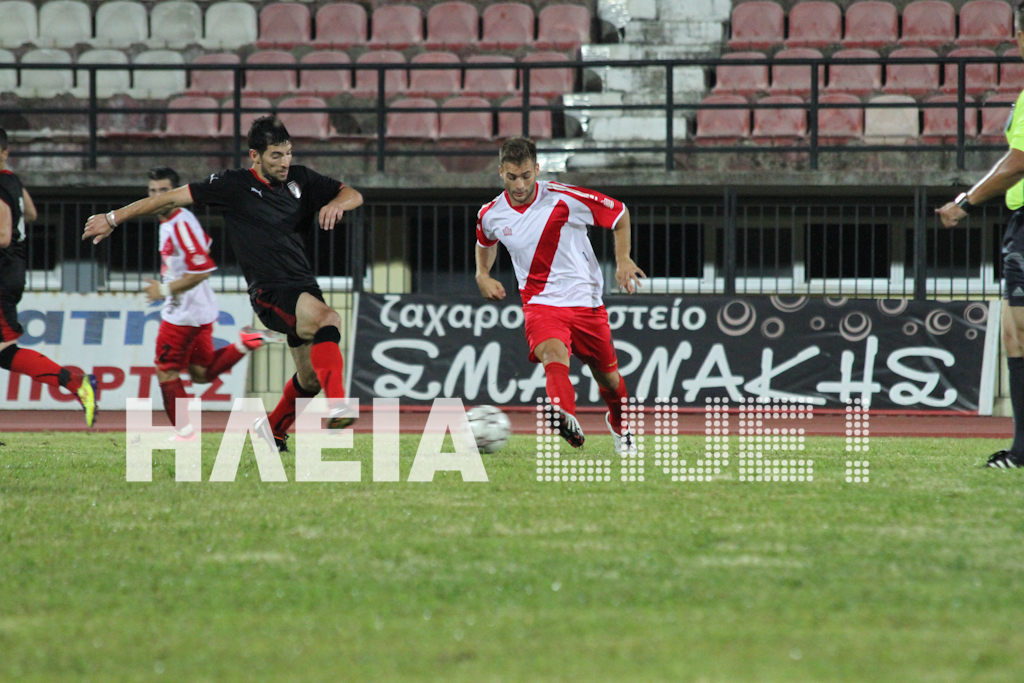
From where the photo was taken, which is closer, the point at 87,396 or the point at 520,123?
the point at 87,396

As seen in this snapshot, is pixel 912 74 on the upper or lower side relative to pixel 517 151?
upper

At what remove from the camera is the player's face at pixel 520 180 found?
7496mm

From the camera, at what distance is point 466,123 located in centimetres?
1738

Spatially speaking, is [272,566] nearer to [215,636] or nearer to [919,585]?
[215,636]

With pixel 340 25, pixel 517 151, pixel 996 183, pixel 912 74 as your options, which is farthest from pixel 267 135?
pixel 912 74

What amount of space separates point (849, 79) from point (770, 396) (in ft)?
20.4

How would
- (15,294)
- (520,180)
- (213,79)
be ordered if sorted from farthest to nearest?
1. (213,79)
2. (15,294)
3. (520,180)

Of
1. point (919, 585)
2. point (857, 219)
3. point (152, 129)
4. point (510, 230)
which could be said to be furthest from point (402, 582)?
point (152, 129)

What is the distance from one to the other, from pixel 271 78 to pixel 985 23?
35.2ft

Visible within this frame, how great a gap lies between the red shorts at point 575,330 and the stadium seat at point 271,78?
1157 cm

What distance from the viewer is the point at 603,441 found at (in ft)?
32.2

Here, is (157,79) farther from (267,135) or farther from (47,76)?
(267,135)

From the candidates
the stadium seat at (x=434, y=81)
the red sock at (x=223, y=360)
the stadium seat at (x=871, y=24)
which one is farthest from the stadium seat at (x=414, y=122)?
the red sock at (x=223, y=360)

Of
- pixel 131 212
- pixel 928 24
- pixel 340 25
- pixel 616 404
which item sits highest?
pixel 340 25
